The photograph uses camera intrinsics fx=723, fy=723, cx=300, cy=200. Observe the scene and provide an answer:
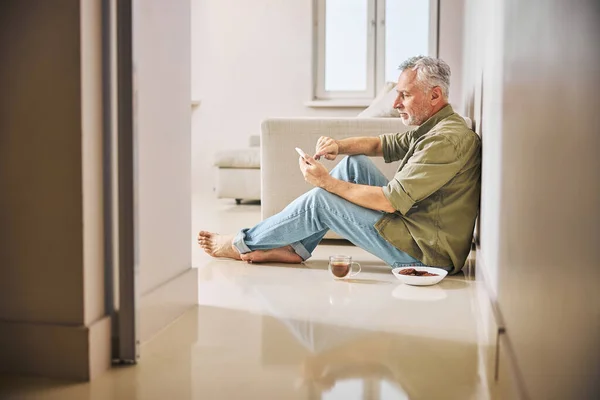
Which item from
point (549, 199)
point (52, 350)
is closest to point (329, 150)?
point (52, 350)

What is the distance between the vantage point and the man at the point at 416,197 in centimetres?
254

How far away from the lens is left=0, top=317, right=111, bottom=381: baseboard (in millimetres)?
1527

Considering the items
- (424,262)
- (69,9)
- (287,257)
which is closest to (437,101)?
(424,262)

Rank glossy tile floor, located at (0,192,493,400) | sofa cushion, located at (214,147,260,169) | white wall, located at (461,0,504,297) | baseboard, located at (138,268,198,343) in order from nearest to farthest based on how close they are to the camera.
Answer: glossy tile floor, located at (0,192,493,400) → baseboard, located at (138,268,198,343) → white wall, located at (461,0,504,297) → sofa cushion, located at (214,147,260,169)

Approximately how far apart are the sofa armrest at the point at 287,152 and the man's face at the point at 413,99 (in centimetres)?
69

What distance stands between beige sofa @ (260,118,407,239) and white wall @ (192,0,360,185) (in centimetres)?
337

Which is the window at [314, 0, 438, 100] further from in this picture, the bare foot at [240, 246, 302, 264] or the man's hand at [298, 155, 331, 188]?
the man's hand at [298, 155, 331, 188]

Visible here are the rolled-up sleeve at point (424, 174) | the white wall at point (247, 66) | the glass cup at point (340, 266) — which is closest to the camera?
the rolled-up sleeve at point (424, 174)

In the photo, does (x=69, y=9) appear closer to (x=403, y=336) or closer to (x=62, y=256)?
(x=62, y=256)

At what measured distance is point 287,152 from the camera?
3.51 m

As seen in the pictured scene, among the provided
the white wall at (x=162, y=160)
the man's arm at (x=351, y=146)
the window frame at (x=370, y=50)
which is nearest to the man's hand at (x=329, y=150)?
the man's arm at (x=351, y=146)

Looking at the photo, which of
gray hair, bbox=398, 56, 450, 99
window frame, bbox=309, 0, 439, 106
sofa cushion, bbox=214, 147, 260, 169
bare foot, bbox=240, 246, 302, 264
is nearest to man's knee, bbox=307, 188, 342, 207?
bare foot, bbox=240, 246, 302, 264

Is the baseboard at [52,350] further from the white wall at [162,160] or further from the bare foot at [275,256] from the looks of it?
the bare foot at [275,256]

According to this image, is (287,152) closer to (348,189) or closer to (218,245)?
(218,245)
